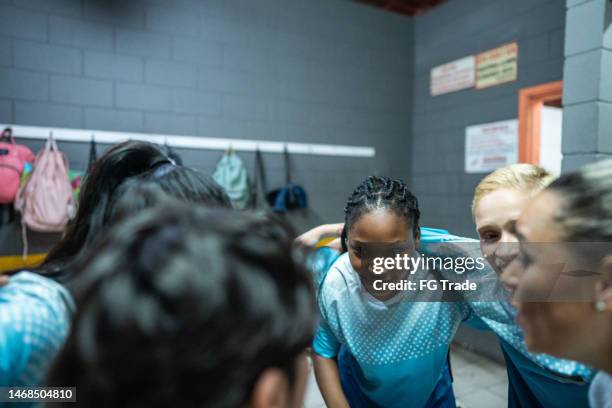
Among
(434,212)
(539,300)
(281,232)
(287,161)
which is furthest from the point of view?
(434,212)

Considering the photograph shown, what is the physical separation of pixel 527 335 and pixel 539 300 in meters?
0.07

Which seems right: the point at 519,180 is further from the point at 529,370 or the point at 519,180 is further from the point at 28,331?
the point at 28,331

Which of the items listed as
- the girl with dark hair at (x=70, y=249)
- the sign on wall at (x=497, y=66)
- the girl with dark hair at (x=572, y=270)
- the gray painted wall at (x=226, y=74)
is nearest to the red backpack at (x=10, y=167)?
the gray painted wall at (x=226, y=74)

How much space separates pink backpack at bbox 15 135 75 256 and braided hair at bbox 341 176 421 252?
6.69 feet

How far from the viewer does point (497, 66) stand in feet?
9.91

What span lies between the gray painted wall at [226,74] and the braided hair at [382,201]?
2208 millimetres

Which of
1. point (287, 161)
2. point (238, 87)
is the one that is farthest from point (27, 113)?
point (287, 161)

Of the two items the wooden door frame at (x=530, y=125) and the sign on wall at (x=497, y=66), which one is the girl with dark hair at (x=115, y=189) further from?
the sign on wall at (x=497, y=66)

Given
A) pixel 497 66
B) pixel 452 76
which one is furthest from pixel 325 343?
pixel 452 76

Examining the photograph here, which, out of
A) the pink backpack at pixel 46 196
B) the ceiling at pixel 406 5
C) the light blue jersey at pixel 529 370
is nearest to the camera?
the light blue jersey at pixel 529 370

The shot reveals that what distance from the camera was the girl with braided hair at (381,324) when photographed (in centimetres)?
95

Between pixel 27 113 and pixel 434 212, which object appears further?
pixel 434 212

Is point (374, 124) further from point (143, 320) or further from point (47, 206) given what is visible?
point (143, 320)

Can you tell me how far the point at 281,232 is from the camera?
463 mm
